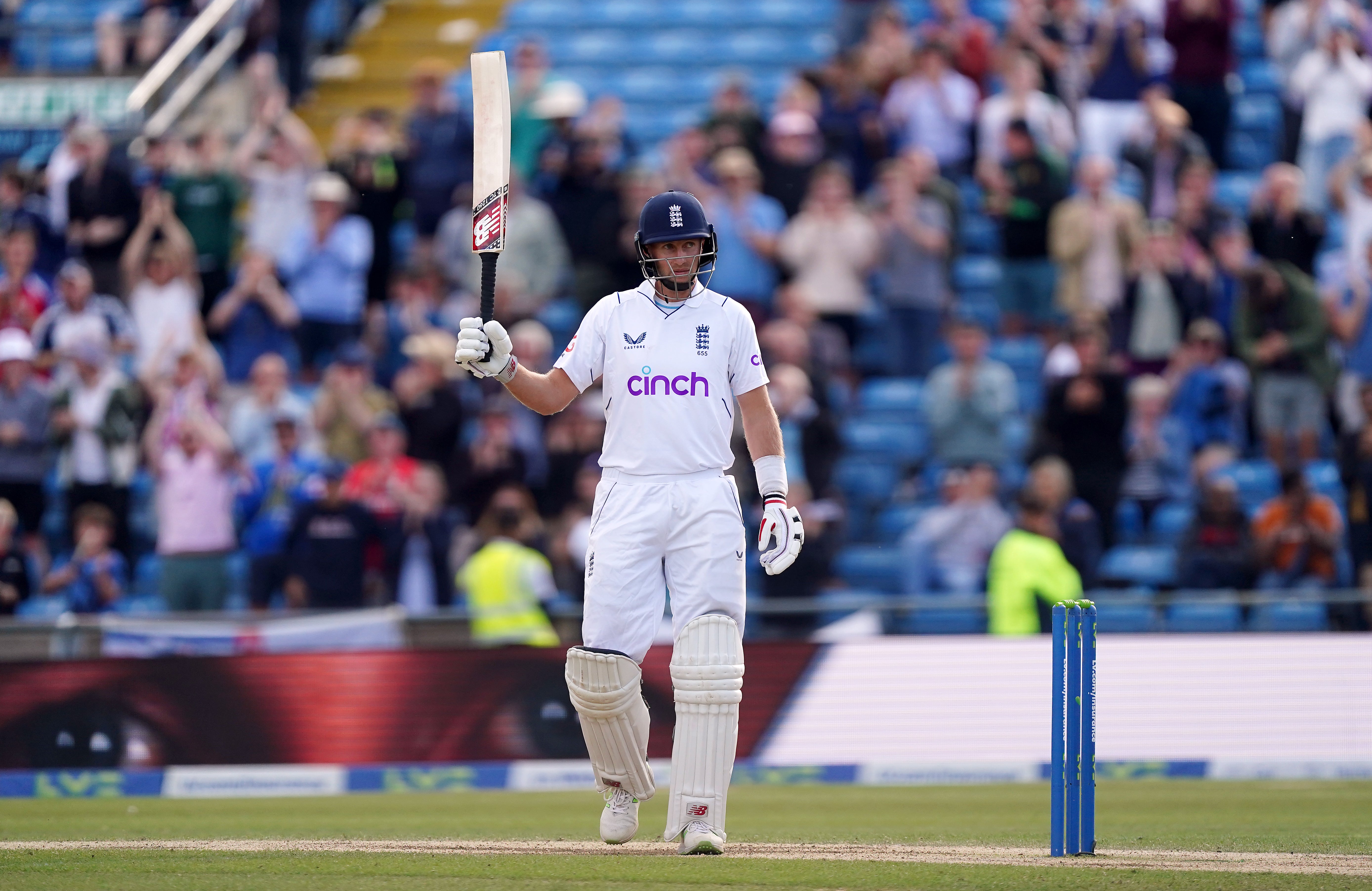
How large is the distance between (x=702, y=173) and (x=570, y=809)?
6.88m

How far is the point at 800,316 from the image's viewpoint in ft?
52.3

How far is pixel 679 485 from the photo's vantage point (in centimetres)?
798

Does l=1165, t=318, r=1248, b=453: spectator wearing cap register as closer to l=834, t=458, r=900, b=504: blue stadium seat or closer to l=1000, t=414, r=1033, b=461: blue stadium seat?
l=1000, t=414, r=1033, b=461: blue stadium seat

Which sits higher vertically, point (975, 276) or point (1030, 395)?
point (975, 276)

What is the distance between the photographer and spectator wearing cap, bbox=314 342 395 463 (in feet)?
53.3

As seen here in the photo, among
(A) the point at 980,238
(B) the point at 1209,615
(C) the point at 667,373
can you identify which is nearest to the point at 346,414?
(A) the point at 980,238

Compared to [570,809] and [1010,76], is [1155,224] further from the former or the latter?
[570,809]

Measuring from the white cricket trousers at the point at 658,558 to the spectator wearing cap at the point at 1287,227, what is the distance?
9.43m

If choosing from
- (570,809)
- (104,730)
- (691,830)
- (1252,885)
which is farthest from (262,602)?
(1252,885)

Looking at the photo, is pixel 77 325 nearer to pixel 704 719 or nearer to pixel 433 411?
pixel 433 411

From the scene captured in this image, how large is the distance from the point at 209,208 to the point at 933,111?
6372 millimetres

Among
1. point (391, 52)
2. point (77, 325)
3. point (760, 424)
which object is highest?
point (391, 52)

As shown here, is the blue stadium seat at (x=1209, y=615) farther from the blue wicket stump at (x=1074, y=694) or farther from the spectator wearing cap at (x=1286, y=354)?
the blue wicket stump at (x=1074, y=694)

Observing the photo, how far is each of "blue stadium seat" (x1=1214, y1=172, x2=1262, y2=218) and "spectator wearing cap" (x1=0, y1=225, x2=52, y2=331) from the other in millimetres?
10177
